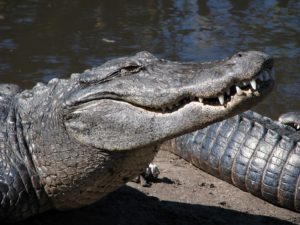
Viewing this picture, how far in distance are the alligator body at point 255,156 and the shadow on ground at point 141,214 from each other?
308 millimetres

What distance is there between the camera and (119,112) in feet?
11.5

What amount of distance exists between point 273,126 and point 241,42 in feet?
12.2

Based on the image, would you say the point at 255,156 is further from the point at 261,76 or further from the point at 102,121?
the point at 261,76

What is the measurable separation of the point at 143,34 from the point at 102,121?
558 cm

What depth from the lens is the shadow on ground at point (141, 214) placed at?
3926 millimetres

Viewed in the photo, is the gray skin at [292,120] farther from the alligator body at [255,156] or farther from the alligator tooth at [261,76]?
the alligator tooth at [261,76]

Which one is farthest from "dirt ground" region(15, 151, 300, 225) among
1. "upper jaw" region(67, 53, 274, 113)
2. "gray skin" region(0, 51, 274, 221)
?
"upper jaw" region(67, 53, 274, 113)

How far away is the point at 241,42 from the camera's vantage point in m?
8.80

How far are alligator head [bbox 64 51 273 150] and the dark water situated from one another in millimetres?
3617

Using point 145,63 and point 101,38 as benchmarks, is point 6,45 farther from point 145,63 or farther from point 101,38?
point 145,63

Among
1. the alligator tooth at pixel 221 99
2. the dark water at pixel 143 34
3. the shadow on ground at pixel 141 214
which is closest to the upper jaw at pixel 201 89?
the alligator tooth at pixel 221 99

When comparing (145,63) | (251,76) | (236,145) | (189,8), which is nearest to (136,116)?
(145,63)

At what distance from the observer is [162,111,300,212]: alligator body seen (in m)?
4.94

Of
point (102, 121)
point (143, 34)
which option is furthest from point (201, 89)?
point (143, 34)
